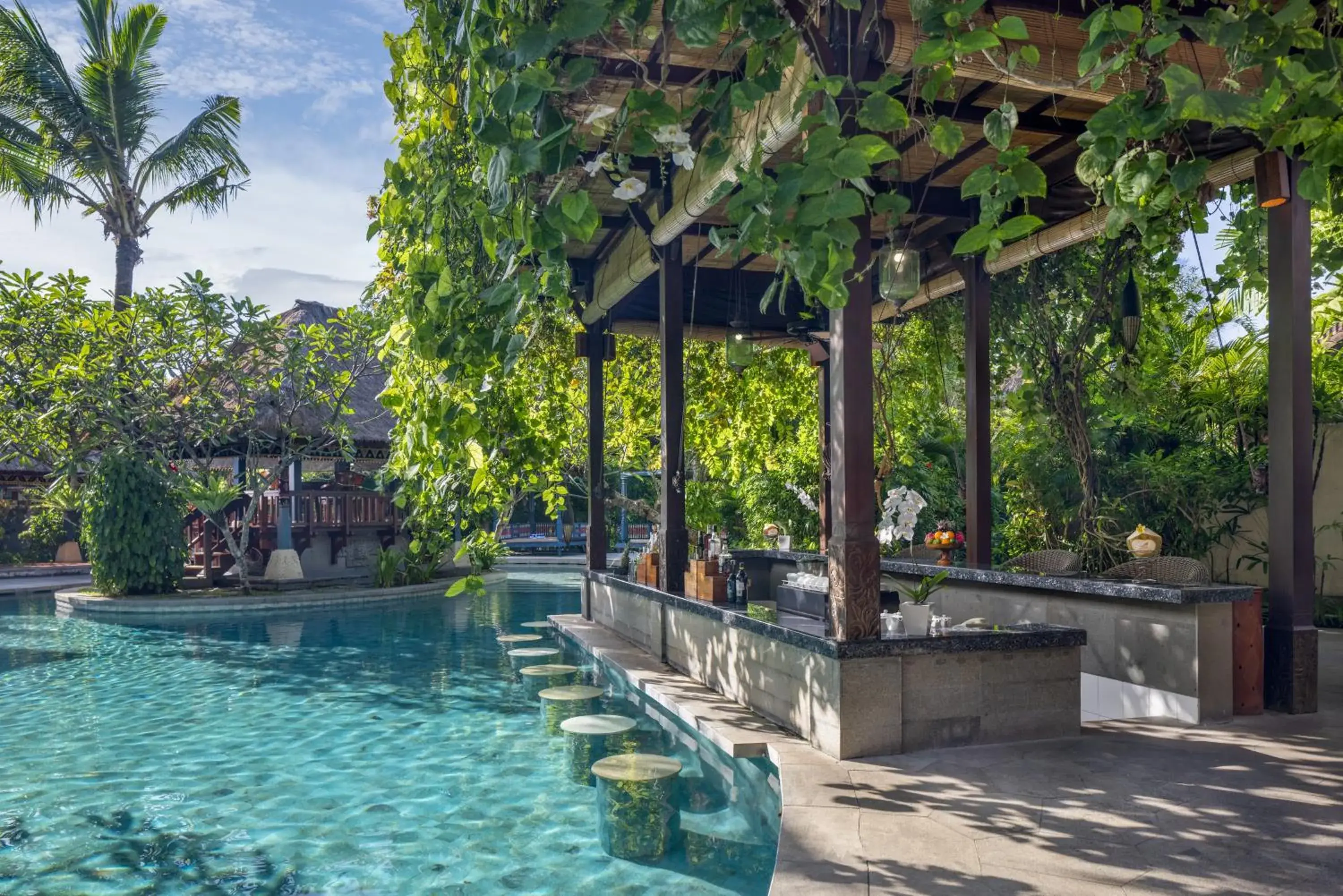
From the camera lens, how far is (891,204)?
6.90 ft

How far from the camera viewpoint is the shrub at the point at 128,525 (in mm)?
13430

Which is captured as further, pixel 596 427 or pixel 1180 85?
pixel 596 427

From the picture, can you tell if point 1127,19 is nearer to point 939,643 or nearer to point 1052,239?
point 939,643

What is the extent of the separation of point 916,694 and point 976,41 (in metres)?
3.29

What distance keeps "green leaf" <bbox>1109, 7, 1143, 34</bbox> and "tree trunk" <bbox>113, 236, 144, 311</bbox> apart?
61.5 ft

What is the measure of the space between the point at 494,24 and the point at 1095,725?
14.8ft

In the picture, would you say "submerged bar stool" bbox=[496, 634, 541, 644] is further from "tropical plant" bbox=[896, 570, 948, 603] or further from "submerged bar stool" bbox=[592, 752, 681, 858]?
"tropical plant" bbox=[896, 570, 948, 603]

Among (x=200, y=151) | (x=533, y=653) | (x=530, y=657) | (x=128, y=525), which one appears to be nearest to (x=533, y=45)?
(x=533, y=653)

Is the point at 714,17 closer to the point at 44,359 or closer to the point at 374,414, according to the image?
the point at 44,359

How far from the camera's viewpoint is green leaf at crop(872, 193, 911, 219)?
2074 millimetres

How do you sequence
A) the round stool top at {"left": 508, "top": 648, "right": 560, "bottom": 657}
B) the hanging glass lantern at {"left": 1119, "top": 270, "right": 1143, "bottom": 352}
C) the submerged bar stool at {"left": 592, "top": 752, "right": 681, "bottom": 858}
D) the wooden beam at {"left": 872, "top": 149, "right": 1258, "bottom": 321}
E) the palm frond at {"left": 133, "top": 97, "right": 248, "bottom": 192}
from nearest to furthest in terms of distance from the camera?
the submerged bar stool at {"left": 592, "top": 752, "right": 681, "bottom": 858}, the wooden beam at {"left": 872, "top": 149, "right": 1258, "bottom": 321}, the hanging glass lantern at {"left": 1119, "top": 270, "right": 1143, "bottom": 352}, the round stool top at {"left": 508, "top": 648, "right": 560, "bottom": 657}, the palm frond at {"left": 133, "top": 97, "right": 248, "bottom": 192}

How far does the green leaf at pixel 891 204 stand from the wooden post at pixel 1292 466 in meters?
3.93

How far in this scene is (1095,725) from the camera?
4867 mm

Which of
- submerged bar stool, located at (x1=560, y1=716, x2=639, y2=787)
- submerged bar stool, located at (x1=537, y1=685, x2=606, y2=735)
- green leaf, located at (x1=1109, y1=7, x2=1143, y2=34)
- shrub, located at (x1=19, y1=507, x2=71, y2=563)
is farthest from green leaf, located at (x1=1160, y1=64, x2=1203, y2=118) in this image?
shrub, located at (x1=19, y1=507, x2=71, y2=563)
